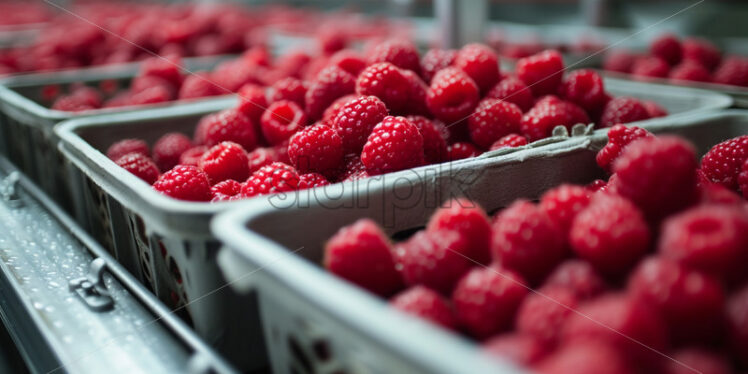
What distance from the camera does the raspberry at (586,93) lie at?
46.8 inches

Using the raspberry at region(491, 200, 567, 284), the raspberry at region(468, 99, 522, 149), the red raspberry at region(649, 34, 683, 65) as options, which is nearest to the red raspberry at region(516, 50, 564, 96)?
the raspberry at region(468, 99, 522, 149)

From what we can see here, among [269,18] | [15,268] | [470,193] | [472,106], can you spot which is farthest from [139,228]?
[269,18]

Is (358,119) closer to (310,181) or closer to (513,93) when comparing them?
(310,181)

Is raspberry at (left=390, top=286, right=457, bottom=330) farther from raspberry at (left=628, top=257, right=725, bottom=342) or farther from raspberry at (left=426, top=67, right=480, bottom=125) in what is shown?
raspberry at (left=426, top=67, right=480, bottom=125)

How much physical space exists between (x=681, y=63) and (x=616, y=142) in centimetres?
130

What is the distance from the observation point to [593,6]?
2736 millimetres

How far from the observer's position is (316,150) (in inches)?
36.2

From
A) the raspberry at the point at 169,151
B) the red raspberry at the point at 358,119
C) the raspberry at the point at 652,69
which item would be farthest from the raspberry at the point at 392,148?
the raspberry at the point at 652,69

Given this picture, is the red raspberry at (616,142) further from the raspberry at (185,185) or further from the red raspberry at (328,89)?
the raspberry at (185,185)

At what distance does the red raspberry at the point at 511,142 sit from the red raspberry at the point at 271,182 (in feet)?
1.13

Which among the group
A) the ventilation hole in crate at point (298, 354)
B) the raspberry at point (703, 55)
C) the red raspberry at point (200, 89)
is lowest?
the ventilation hole in crate at point (298, 354)

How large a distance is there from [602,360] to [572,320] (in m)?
Answer: 0.07

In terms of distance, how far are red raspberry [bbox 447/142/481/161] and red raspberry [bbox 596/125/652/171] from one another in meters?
0.21

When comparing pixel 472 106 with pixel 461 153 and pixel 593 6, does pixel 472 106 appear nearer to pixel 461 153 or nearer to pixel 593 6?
pixel 461 153
